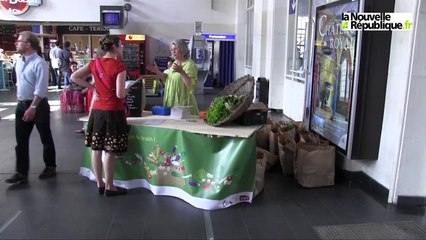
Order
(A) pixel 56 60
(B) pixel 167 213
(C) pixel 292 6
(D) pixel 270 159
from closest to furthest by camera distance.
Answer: (B) pixel 167 213, (D) pixel 270 159, (C) pixel 292 6, (A) pixel 56 60

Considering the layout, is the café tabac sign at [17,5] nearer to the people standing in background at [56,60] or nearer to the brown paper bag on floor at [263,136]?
the people standing in background at [56,60]

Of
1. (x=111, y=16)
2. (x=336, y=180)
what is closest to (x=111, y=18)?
(x=111, y=16)

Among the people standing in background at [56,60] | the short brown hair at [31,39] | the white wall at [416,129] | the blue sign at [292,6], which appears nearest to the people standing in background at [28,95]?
the short brown hair at [31,39]

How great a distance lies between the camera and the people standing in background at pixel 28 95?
3.56 metres

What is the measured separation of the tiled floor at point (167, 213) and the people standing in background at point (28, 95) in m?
0.29

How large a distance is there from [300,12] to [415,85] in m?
4.32

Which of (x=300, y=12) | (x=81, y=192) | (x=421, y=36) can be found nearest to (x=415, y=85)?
(x=421, y=36)

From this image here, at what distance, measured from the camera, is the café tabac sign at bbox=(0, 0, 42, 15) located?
12.3 m

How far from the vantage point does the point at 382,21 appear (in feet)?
10.7

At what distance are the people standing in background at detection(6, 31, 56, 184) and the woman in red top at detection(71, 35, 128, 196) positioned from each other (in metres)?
0.59

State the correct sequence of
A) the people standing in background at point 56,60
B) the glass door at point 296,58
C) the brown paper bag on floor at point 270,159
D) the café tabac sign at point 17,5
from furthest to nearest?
1. the café tabac sign at point 17,5
2. the people standing in background at point 56,60
3. the glass door at point 296,58
4. the brown paper bag on floor at point 270,159

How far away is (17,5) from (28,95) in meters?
10.5

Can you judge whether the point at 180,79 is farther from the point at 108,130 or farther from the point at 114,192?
the point at 114,192

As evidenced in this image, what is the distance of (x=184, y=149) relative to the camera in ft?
10.4
